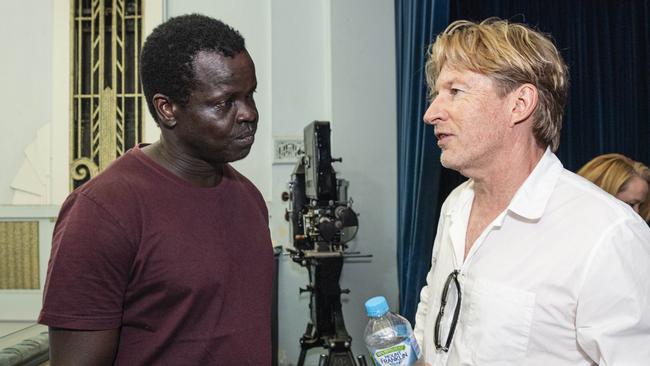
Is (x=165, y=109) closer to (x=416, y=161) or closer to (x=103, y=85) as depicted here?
(x=416, y=161)

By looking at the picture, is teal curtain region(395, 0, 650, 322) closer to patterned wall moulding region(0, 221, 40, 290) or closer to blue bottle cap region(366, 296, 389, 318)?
blue bottle cap region(366, 296, 389, 318)

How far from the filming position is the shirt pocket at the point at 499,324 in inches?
39.9

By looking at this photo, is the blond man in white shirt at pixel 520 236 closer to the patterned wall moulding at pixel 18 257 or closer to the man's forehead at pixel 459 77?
the man's forehead at pixel 459 77

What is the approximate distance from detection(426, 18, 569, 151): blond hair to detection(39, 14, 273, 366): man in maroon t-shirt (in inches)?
19.2

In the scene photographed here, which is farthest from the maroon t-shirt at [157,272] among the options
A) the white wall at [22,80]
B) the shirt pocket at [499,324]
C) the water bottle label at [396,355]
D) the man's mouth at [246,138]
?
the white wall at [22,80]

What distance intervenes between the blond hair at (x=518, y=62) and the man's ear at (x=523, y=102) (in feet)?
0.04

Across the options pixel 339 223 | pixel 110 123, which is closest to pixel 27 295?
pixel 110 123

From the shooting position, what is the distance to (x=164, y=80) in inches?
39.2

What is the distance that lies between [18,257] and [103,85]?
133 cm

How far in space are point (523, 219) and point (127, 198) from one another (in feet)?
2.50

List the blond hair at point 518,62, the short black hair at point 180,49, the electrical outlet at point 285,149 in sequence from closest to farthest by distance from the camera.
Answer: the short black hair at point 180,49, the blond hair at point 518,62, the electrical outlet at point 285,149

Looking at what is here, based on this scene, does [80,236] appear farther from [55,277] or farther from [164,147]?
[164,147]

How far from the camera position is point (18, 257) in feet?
12.3

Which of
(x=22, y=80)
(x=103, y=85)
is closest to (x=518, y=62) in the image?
(x=103, y=85)
